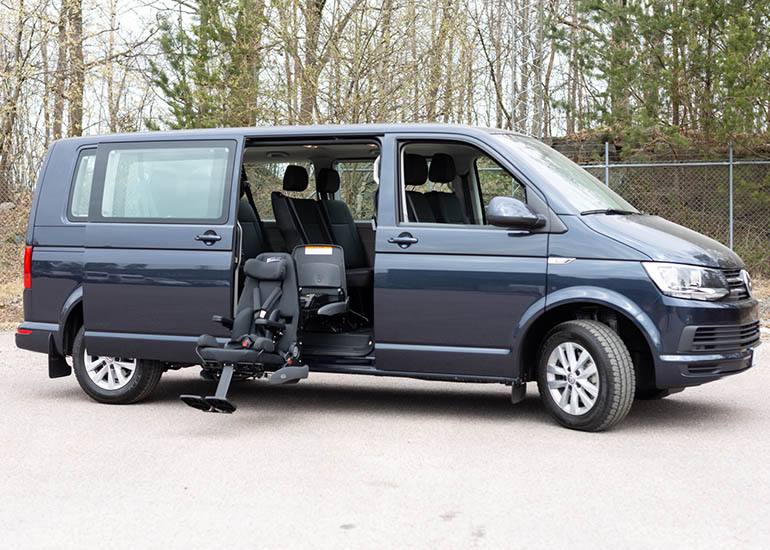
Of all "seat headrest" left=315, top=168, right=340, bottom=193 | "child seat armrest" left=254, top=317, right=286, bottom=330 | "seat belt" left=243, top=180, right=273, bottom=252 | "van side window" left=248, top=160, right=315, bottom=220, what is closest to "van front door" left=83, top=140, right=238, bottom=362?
"child seat armrest" left=254, top=317, right=286, bottom=330

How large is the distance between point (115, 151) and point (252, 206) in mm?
1233

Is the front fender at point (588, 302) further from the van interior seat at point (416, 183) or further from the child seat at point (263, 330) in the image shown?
the child seat at point (263, 330)

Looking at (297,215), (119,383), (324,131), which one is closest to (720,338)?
(324,131)

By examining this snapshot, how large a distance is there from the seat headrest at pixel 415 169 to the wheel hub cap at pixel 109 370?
2646mm

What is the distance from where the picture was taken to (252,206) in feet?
28.9

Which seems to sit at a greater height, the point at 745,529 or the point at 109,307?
the point at 109,307

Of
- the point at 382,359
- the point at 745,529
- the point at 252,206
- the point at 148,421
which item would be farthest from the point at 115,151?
the point at 745,529

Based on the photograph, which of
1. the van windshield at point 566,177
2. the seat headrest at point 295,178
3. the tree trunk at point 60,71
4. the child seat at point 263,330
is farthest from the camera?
the tree trunk at point 60,71

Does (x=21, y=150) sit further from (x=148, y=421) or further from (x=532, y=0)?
(x=148, y=421)

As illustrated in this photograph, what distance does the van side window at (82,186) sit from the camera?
834cm

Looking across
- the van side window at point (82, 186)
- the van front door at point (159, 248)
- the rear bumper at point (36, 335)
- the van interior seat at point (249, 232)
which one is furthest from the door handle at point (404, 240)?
A: the rear bumper at point (36, 335)

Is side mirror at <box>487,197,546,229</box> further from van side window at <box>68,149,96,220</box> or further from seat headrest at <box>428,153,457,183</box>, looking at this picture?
van side window at <box>68,149,96,220</box>

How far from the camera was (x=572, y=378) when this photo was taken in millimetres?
6953

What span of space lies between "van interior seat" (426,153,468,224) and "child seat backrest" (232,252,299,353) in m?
1.32
